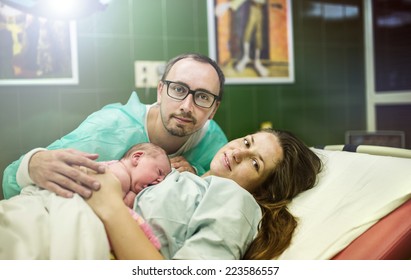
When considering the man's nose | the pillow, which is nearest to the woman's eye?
the pillow

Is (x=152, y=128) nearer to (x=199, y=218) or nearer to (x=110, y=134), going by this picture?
(x=110, y=134)

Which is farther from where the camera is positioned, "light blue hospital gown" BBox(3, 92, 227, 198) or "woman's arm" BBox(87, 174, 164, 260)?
"light blue hospital gown" BBox(3, 92, 227, 198)

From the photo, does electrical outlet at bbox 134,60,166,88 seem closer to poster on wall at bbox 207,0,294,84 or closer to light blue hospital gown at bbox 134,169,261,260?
poster on wall at bbox 207,0,294,84

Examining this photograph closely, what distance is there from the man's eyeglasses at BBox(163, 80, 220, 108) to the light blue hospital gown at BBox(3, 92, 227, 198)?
0.33ft

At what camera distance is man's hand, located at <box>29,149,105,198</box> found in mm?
941

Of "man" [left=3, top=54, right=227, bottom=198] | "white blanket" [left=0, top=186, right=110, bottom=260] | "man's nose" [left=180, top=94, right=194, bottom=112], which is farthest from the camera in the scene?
"man's nose" [left=180, top=94, right=194, bottom=112]

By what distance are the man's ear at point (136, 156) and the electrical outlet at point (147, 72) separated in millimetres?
246

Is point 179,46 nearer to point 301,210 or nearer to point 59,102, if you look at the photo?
A: point 59,102

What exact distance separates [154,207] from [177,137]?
Result: 258 millimetres

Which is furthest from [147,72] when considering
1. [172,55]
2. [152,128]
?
[152,128]

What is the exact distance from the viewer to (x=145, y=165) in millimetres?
1043

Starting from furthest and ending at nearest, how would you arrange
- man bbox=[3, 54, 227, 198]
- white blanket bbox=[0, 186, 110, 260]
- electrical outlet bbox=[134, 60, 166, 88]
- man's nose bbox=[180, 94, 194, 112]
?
electrical outlet bbox=[134, 60, 166, 88]
man's nose bbox=[180, 94, 194, 112]
man bbox=[3, 54, 227, 198]
white blanket bbox=[0, 186, 110, 260]

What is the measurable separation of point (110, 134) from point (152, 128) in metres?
0.12
